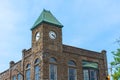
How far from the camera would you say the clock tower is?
159 ft

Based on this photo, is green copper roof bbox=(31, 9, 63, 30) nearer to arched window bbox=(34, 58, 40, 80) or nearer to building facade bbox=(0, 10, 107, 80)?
building facade bbox=(0, 10, 107, 80)

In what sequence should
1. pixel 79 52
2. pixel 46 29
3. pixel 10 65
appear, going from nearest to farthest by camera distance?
1. pixel 46 29
2. pixel 79 52
3. pixel 10 65

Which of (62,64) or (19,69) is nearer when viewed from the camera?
(62,64)

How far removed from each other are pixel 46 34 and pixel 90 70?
376 inches

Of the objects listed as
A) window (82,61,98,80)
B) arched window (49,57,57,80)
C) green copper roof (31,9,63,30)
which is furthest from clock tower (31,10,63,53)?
window (82,61,98,80)

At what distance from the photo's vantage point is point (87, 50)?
53.5 meters

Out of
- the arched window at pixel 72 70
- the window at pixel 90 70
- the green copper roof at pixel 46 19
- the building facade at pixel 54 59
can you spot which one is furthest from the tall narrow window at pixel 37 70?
the window at pixel 90 70

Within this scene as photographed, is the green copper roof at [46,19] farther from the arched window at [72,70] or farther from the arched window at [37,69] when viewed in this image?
the arched window at [72,70]

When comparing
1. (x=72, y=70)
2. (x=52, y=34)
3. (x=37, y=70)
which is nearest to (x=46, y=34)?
(x=52, y=34)

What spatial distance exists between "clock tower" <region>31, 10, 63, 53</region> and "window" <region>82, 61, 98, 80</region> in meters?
5.37

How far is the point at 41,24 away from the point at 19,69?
31.9ft

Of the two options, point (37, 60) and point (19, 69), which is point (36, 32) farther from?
point (19, 69)

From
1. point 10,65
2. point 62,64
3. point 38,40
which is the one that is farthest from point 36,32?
point 10,65

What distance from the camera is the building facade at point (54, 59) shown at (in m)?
48.0
